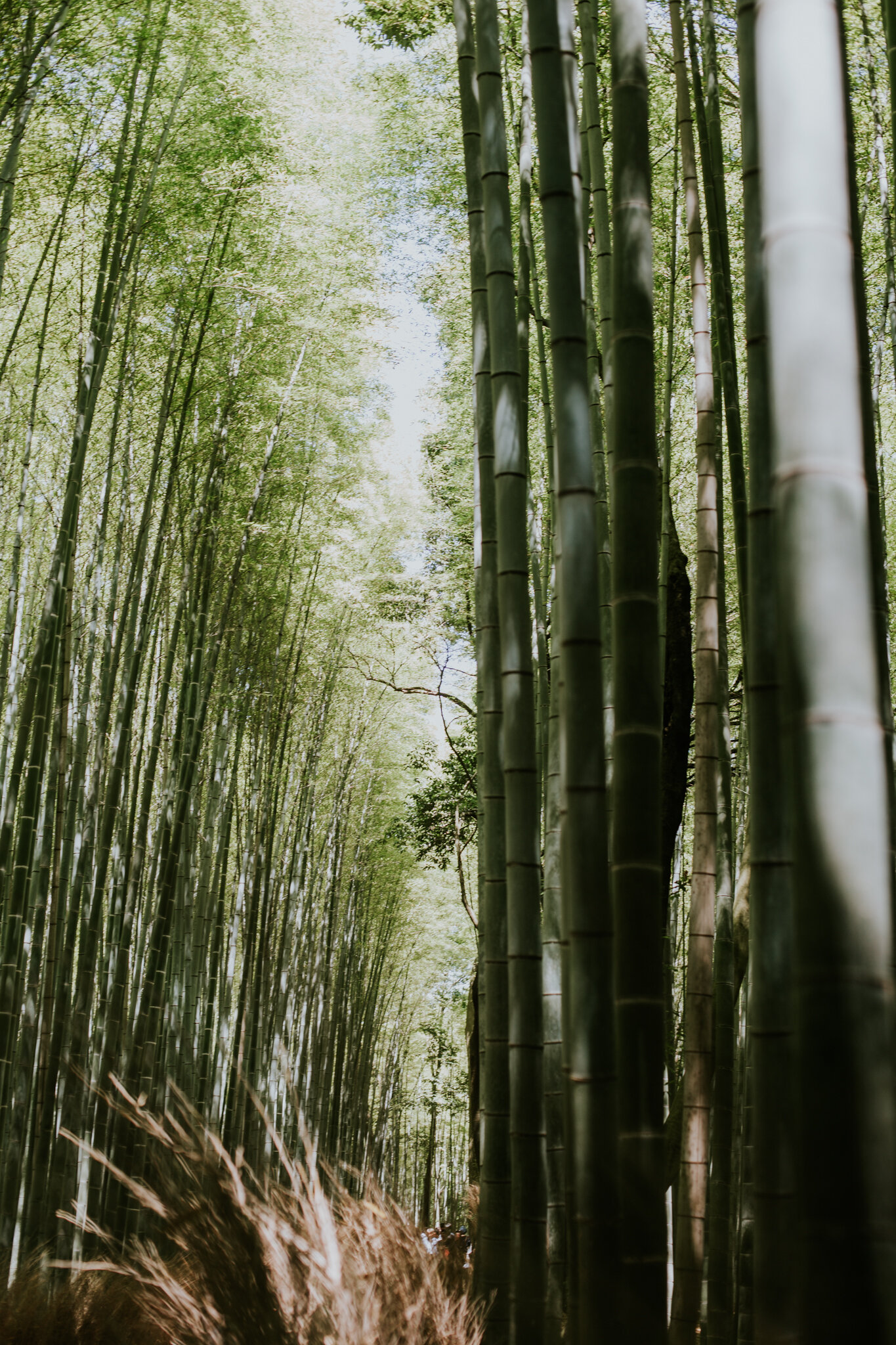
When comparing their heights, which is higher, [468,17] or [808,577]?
[468,17]

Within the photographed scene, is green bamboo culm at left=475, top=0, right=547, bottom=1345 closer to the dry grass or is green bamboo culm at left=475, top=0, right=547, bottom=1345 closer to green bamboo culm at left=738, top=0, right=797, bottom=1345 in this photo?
the dry grass

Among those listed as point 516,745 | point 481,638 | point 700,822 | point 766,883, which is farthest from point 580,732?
point 700,822

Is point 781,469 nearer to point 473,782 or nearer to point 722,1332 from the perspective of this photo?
point 722,1332

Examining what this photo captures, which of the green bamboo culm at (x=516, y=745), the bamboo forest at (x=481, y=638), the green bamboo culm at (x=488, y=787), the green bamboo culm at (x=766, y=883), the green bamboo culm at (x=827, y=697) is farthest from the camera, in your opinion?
the green bamboo culm at (x=488, y=787)

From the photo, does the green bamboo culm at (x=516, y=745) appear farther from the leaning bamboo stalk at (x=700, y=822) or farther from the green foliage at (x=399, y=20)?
the green foliage at (x=399, y=20)

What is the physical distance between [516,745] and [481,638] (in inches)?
13.7

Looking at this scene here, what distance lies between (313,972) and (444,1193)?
27.2 ft

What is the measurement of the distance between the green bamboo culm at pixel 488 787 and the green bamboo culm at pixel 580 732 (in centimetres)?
53

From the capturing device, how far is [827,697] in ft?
2.41

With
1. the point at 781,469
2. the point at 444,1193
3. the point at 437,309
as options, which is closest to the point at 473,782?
the point at 437,309

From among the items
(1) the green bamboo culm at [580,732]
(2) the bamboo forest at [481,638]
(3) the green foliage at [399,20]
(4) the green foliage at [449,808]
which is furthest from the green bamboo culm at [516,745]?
(4) the green foliage at [449,808]

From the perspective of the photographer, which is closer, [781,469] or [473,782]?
[781,469]

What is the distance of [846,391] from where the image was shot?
2.50 feet

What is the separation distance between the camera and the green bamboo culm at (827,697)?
26.9 inches
